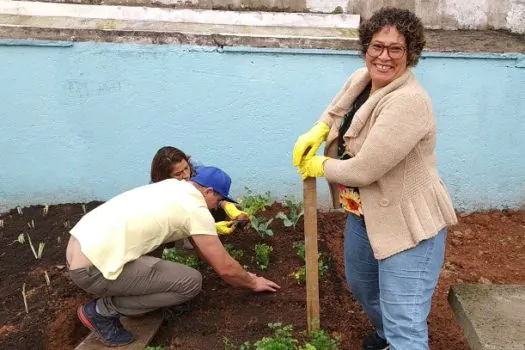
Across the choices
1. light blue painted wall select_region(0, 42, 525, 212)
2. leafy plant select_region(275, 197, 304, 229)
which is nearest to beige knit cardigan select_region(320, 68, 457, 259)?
leafy plant select_region(275, 197, 304, 229)

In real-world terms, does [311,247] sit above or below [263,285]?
above

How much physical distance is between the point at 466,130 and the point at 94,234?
316 centimetres

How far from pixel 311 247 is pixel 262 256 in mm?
937

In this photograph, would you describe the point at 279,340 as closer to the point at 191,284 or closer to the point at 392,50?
the point at 191,284

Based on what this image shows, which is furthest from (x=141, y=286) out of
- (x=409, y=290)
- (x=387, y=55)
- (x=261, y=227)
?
(x=387, y=55)

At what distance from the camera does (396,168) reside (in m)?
2.09

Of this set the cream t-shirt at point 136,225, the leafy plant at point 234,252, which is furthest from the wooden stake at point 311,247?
the leafy plant at point 234,252

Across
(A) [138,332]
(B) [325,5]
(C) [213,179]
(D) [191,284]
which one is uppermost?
(B) [325,5]

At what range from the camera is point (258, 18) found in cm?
428

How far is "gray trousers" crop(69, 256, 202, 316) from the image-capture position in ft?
8.99

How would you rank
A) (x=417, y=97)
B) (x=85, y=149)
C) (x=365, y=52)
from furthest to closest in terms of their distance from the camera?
(x=85, y=149)
(x=365, y=52)
(x=417, y=97)

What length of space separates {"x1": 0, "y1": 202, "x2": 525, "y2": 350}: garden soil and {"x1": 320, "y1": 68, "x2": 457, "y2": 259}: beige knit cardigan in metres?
1.03

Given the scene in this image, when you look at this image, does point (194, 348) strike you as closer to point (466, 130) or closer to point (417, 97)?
point (417, 97)

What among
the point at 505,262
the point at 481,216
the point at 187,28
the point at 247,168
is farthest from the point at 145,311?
the point at 481,216
